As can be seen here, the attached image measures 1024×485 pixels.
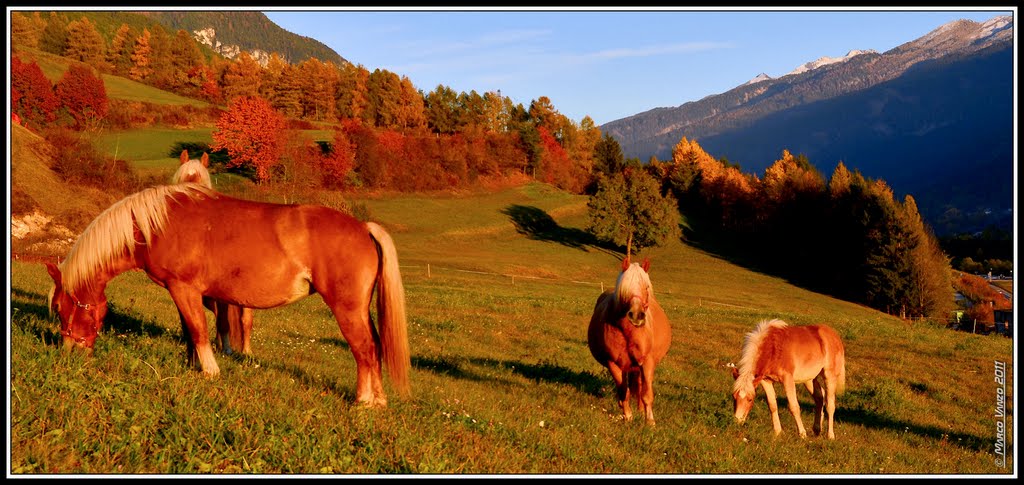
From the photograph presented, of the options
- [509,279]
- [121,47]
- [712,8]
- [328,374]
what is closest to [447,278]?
[509,279]

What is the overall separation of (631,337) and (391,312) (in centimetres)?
427

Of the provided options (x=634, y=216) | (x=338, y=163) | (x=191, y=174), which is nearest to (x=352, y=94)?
(x=338, y=163)

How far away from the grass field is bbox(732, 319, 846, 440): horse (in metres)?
0.49

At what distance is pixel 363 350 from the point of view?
713 cm

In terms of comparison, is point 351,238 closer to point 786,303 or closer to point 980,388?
point 980,388

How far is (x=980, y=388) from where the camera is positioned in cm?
1766

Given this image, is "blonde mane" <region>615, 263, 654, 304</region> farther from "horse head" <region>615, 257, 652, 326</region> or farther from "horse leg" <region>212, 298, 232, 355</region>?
"horse leg" <region>212, 298, 232, 355</region>

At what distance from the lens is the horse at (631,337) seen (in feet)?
30.0

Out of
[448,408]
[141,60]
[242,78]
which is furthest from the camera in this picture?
[141,60]

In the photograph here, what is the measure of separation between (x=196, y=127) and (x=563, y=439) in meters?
104

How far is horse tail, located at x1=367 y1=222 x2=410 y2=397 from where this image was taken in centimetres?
726

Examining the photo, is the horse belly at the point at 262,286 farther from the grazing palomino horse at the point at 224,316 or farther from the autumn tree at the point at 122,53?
the autumn tree at the point at 122,53

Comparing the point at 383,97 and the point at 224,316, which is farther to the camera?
the point at 383,97

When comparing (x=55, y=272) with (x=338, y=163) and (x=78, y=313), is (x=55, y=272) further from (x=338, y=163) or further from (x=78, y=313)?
(x=338, y=163)
